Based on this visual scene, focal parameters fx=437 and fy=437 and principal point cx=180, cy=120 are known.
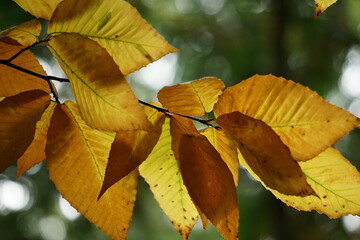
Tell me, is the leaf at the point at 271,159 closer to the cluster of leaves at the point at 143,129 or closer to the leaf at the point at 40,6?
the cluster of leaves at the point at 143,129

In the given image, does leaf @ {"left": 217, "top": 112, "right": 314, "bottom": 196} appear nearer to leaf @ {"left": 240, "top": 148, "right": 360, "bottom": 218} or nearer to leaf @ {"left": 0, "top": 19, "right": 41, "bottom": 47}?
leaf @ {"left": 240, "top": 148, "right": 360, "bottom": 218}

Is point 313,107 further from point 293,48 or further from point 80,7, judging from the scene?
point 293,48


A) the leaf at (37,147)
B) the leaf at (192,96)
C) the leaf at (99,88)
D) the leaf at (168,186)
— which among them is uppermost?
the leaf at (99,88)

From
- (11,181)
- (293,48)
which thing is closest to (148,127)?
(293,48)

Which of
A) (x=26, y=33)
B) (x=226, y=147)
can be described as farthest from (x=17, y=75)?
(x=226, y=147)

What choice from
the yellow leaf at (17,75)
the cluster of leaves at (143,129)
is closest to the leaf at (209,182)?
the cluster of leaves at (143,129)
